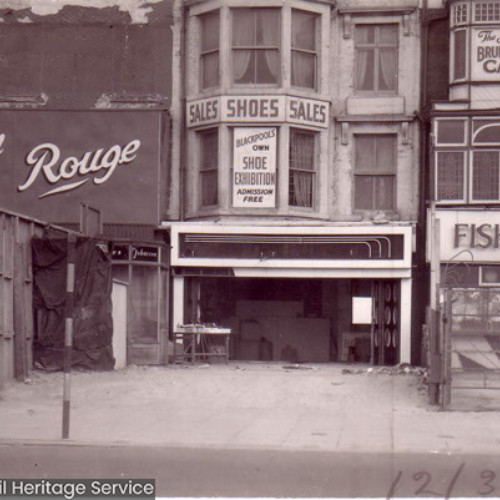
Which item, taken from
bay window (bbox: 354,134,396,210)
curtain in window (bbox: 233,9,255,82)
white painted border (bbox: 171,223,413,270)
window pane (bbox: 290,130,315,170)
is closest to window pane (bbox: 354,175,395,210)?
bay window (bbox: 354,134,396,210)

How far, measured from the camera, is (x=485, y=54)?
95.0 ft

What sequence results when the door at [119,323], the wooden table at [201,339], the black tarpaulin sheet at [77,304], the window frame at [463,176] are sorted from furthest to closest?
the window frame at [463,176] → the wooden table at [201,339] → the door at [119,323] → the black tarpaulin sheet at [77,304]

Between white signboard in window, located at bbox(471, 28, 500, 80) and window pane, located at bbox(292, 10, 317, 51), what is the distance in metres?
3.90

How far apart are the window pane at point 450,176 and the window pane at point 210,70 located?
5.78 m

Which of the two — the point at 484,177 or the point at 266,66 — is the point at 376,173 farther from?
the point at 266,66

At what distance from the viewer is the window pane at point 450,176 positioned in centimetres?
2900

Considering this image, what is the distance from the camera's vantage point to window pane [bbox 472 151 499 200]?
29047 mm

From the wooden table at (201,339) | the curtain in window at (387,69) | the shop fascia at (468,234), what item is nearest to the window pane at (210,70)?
the curtain in window at (387,69)

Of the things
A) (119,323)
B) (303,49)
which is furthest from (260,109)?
(119,323)

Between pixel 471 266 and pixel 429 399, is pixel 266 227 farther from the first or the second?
pixel 429 399

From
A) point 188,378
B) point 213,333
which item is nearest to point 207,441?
point 188,378

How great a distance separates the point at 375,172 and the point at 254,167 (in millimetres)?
3180

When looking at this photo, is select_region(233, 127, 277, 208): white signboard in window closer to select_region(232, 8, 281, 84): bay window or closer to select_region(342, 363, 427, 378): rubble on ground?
select_region(232, 8, 281, 84): bay window

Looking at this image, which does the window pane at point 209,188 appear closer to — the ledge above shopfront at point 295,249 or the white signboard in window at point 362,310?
the ledge above shopfront at point 295,249
